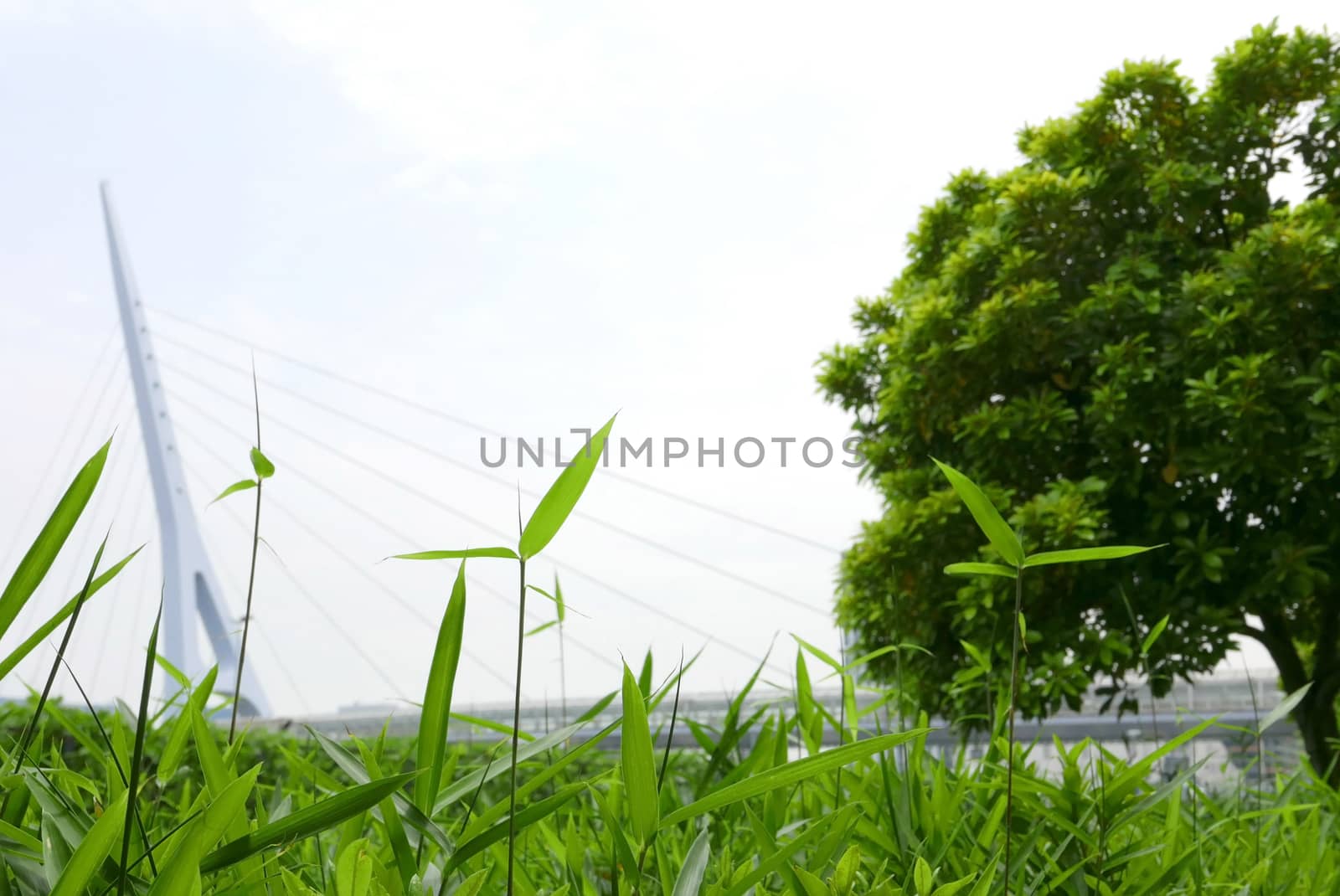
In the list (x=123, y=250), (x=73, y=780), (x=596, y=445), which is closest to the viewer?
(x=596, y=445)

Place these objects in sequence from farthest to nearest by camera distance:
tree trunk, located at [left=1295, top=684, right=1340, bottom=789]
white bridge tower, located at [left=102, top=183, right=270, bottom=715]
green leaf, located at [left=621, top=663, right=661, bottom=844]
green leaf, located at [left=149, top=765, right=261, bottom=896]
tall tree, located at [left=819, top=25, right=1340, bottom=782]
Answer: white bridge tower, located at [left=102, top=183, right=270, bottom=715]
tree trunk, located at [left=1295, top=684, right=1340, bottom=789]
tall tree, located at [left=819, top=25, right=1340, bottom=782]
green leaf, located at [left=621, top=663, right=661, bottom=844]
green leaf, located at [left=149, top=765, right=261, bottom=896]

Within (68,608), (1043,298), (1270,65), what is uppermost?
(1270,65)

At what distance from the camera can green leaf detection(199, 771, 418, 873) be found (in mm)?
507

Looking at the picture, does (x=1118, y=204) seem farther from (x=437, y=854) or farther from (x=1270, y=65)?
(x=437, y=854)

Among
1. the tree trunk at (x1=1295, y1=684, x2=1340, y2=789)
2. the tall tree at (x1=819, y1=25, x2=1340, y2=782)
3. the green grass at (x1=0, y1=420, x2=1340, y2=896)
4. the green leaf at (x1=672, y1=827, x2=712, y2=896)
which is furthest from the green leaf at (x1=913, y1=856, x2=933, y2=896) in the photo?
the tree trunk at (x1=1295, y1=684, x2=1340, y2=789)

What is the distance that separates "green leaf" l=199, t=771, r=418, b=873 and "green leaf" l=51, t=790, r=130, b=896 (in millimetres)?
71

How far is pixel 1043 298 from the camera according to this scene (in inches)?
200

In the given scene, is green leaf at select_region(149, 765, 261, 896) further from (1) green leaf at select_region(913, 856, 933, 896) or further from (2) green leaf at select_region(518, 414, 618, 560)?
(1) green leaf at select_region(913, 856, 933, 896)

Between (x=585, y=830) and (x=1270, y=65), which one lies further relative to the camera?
(x=1270, y=65)

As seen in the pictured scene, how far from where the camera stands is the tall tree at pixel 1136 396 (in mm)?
4633

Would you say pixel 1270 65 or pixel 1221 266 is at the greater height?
pixel 1270 65

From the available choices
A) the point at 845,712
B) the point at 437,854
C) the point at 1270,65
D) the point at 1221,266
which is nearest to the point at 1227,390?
the point at 1221,266

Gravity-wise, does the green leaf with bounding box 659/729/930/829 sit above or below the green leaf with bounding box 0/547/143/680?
below

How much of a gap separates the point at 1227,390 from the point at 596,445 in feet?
15.9
